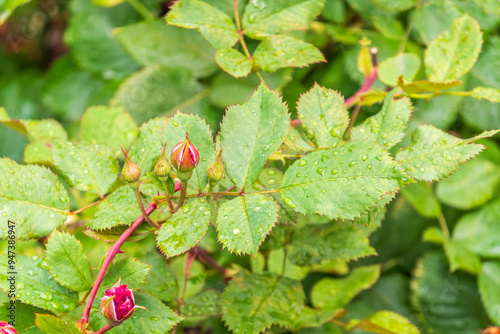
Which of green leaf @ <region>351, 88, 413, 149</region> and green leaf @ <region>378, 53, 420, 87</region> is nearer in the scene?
green leaf @ <region>351, 88, 413, 149</region>

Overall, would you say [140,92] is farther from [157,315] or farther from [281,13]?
[157,315]

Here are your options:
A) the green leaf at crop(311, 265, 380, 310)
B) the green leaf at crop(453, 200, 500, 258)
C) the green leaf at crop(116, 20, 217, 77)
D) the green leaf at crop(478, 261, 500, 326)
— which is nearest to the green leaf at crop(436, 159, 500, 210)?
the green leaf at crop(453, 200, 500, 258)

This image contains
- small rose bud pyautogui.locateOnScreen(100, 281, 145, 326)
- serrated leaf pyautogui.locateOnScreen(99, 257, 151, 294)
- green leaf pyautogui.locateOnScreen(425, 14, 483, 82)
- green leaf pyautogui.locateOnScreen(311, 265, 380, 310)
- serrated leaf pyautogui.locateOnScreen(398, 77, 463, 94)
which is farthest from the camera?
green leaf pyautogui.locateOnScreen(311, 265, 380, 310)

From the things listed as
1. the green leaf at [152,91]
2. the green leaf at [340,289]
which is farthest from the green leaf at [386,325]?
the green leaf at [152,91]

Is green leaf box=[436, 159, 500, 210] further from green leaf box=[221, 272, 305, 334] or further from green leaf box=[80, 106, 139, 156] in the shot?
green leaf box=[80, 106, 139, 156]

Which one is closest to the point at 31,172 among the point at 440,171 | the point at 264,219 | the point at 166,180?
the point at 166,180

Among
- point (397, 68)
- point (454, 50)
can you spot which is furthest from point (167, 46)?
point (454, 50)
